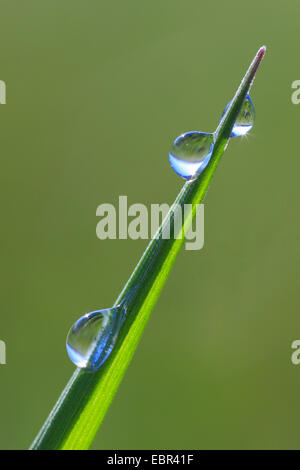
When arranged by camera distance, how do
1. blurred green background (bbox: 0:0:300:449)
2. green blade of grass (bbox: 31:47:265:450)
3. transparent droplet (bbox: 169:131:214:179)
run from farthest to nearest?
blurred green background (bbox: 0:0:300:449) → transparent droplet (bbox: 169:131:214:179) → green blade of grass (bbox: 31:47:265:450)

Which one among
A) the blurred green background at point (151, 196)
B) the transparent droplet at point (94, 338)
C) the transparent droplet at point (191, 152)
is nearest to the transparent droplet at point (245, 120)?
the transparent droplet at point (191, 152)

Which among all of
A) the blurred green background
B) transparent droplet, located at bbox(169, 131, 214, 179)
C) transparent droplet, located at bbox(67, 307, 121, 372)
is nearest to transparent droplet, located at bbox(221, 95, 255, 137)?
transparent droplet, located at bbox(169, 131, 214, 179)

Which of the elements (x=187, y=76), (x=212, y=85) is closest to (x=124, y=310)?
(x=212, y=85)

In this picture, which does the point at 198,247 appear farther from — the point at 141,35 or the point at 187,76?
the point at 141,35

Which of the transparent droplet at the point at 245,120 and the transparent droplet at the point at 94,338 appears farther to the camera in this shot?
the transparent droplet at the point at 245,120

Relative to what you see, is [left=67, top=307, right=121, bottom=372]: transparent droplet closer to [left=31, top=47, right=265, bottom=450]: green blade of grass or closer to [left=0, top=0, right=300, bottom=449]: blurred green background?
[left=31, top=47, right=265, bottom=450]: green blade of grass

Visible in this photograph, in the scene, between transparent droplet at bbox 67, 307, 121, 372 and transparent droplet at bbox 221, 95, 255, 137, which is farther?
transparent droplet at bbox 221, 95, 255, 137

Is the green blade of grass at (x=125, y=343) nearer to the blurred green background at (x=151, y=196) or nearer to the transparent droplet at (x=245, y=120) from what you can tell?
the transparent droplet at (x=245, y=120)
